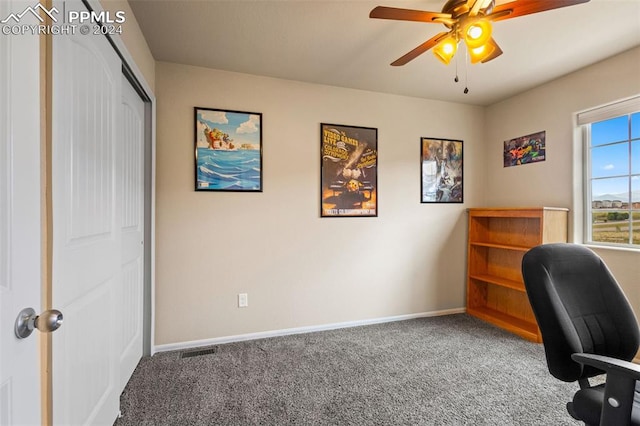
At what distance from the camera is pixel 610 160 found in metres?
2.58

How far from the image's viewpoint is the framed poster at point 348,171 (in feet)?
9.82

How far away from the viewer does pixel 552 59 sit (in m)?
2.48

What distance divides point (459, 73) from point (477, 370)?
258cm

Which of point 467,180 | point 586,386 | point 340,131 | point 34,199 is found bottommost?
point 586,386

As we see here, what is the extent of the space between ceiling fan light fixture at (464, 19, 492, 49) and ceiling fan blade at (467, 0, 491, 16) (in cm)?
5

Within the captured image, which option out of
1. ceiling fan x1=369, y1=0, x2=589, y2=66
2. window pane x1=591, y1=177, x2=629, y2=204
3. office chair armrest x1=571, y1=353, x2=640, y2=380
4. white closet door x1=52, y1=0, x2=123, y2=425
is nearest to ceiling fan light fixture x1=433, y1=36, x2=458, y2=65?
ceiling fan x1=369, y1=0, x2=589, y2=66

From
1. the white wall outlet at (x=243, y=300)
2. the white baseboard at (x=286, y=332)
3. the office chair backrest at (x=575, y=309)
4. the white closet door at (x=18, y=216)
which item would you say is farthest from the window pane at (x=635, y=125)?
the white closet door at (x=18, y=216)

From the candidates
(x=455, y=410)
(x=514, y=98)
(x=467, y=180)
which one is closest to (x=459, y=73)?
(x=514, y=98)

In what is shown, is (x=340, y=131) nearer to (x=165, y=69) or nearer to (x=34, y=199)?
(x=165, y=69)

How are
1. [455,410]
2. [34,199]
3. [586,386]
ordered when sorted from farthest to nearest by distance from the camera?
[455,410], [586,386], [34,199]

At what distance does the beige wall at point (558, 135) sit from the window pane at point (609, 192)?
0.11 metres

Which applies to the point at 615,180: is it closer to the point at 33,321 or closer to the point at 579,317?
the point at 579,317

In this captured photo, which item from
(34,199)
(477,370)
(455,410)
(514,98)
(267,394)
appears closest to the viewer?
(34,199)

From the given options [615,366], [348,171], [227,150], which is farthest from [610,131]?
[227,150]
